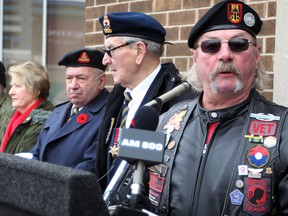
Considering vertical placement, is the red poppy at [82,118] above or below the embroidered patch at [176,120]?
below

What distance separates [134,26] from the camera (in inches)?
141

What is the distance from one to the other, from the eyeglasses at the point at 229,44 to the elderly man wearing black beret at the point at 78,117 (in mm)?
1483

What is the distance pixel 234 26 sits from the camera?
256 centimetres

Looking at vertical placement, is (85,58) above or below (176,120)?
above

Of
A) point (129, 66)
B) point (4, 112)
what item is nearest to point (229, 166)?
point (129, 66)

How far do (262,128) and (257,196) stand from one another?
279mm

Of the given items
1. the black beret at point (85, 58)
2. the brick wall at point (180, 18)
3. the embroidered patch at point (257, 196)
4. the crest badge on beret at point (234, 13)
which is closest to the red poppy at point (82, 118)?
the black beret at point (85, 58)

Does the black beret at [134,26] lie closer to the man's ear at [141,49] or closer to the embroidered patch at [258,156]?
the man's ear at [141,49]

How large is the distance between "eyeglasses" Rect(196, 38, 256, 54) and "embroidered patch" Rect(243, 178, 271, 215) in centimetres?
59

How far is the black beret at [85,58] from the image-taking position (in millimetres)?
4309

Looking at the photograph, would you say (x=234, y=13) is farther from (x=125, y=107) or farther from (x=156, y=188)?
(x=125, y=107)

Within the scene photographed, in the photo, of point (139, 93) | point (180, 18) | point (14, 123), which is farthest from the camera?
point (14, 123)

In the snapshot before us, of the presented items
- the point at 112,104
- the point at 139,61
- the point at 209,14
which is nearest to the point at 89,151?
the point at 112,104

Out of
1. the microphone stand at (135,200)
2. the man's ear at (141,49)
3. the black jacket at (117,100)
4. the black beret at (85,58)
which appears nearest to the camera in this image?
the microphone stand at (135,200)
